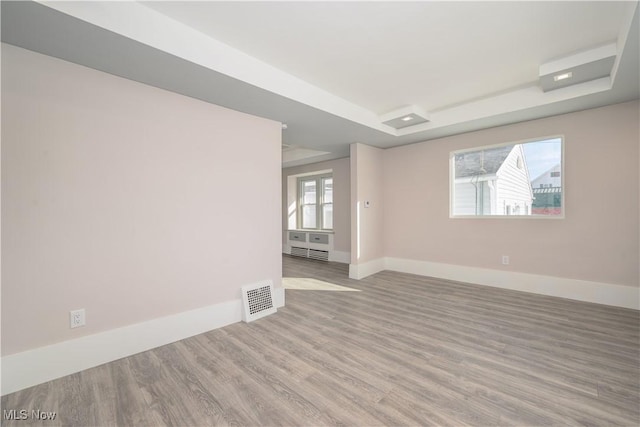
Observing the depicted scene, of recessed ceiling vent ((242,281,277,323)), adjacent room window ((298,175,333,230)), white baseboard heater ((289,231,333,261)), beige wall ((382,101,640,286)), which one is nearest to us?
recessed ceiling vent ((242,281,277,323))

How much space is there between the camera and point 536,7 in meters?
1.99

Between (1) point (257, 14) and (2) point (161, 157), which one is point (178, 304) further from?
(1) point (257, 14)

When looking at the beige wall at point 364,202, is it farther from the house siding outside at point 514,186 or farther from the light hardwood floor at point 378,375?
the house siding outside at point 514,186

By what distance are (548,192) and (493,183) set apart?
2.26 ft

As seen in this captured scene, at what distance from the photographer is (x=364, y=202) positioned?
498 cm

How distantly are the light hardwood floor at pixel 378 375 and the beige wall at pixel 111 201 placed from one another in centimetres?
47

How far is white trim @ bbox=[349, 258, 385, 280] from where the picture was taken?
4793mm

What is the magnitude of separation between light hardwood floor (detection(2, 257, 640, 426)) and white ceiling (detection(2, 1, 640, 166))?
236cm

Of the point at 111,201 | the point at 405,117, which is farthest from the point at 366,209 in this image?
the point at 111,201

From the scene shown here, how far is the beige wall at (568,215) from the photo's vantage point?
3234mm

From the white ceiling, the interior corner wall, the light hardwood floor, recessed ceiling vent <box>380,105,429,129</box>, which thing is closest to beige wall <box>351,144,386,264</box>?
the interior corner wall

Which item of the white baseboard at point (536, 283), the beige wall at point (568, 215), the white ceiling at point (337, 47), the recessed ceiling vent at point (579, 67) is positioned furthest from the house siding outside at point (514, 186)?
the recessed ceiling vent at point (579, 67)

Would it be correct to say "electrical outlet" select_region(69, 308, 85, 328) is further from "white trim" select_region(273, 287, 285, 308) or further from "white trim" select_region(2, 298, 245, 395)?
"white trim" select_region(273, 287, 285, 308)

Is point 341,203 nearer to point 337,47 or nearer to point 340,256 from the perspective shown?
point 340,256
